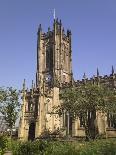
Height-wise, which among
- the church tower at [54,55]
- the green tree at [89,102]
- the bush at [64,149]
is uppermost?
the church tower at [54,55]

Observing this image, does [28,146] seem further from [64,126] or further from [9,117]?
[64,126]

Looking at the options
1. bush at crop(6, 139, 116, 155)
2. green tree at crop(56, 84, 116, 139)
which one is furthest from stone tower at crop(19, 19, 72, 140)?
bush at crop(6, 139, 116, 155)

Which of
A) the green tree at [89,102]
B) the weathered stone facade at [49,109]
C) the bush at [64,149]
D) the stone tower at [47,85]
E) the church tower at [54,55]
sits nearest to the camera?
the bush at [64,149]

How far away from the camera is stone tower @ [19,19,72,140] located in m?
61.8

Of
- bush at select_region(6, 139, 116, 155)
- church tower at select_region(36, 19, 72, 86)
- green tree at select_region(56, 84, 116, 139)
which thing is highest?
church tower at select_region(36, 19, 72, 86)

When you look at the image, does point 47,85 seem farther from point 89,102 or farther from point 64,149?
point 64,149

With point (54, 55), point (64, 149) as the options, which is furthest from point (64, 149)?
A: point (54, 55)

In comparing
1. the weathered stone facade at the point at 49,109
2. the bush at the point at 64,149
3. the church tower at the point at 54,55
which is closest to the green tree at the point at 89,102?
the weathered stone facade at the point at 49,109

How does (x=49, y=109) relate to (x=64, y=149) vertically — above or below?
above

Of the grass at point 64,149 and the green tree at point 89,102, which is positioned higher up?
the green tree at point 89,102

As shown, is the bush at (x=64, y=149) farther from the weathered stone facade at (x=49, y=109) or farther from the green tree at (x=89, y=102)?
the weathered stone facade at (x=49, y=109)

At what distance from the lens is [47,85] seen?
73000 millimetres

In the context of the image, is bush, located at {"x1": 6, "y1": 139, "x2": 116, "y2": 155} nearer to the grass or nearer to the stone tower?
the grass

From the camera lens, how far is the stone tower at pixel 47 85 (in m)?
61.8
